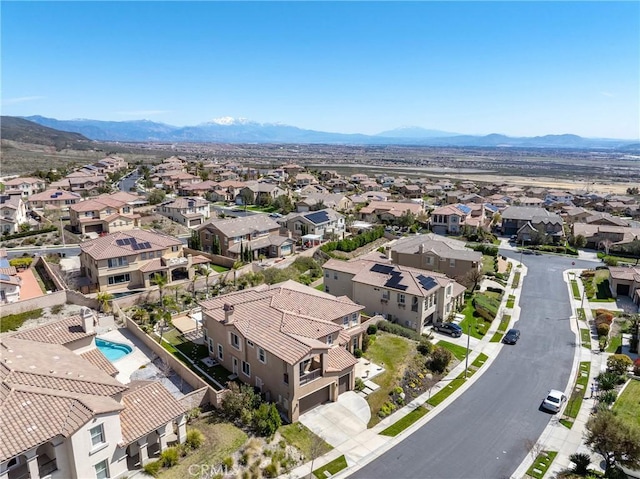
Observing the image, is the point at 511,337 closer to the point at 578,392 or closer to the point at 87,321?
the point at 578,392

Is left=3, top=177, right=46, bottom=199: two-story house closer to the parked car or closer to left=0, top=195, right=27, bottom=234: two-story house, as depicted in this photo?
left=0, top=195, right=27, bottom=234: two-story house

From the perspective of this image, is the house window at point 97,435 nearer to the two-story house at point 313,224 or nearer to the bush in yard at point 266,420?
the bush in yard at point 266,420

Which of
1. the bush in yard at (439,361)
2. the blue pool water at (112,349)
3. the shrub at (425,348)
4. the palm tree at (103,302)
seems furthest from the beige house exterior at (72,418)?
the shrub at (425,348)

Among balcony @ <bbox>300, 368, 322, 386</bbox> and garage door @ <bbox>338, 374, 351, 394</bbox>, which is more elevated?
balcony @ <bbox>300, 368, 322, 386</bbox>

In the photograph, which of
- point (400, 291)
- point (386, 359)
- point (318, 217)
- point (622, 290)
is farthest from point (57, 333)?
point (622, 290)

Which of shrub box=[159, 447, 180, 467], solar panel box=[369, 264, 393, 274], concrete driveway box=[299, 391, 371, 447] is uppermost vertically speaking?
solar panel box=[369, 264, 393, 274]

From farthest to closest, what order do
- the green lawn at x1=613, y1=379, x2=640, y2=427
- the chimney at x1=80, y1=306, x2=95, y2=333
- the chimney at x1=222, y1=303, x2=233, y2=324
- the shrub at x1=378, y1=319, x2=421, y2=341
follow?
the shrub at x1=378, y1=319, x2=421, y2=341 → the chimney at x1=222, y1=303, x2=233, y2=324 → the green lawn at x1=613, y1=379, x2=640, y2=427 → the chimney at x1=80, y1=306, x2=95, y2=333

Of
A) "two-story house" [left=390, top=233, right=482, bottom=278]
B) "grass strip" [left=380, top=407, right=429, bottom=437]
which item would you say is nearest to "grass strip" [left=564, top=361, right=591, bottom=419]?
"grass strip" [left=380, top=407, right=429, bottom=437]
